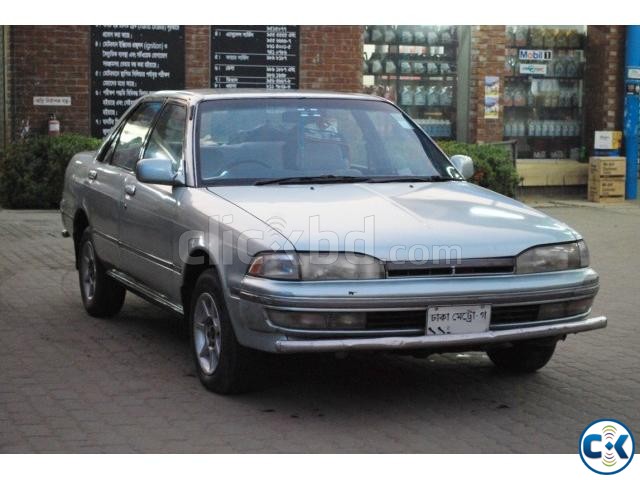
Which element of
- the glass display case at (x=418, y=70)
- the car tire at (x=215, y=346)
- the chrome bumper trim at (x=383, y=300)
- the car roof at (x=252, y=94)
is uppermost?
the glass display case at (x=418, y=70)

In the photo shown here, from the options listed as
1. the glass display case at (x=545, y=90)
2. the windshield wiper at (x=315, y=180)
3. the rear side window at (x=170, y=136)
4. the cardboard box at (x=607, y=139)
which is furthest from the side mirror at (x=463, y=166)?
the glass display case at (x=545, y=90)

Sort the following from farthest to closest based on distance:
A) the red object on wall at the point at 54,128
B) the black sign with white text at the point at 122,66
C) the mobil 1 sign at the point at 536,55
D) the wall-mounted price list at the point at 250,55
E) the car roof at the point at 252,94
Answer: the mobil 1 sign at the point at 536,55 < the wall-mounted price list at the point at 250,55 < the black sign with white text at the point at 122,66 < the red object on wall at the point at 54,128 < the car roof at the point at 252,94

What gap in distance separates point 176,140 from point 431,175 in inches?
61.8

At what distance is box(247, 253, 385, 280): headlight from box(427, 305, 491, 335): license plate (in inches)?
14.5

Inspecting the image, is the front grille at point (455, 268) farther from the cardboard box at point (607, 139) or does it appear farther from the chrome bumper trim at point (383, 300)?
the cardboard box at point (607, 139)

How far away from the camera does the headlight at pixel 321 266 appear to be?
556 cm

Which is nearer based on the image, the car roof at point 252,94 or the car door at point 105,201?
the car roof at point 252,94

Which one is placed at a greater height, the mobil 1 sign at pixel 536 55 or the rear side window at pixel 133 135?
the mobil 1 sign at pixel 536 55

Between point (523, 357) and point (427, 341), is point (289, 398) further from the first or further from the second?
point (523, 357)

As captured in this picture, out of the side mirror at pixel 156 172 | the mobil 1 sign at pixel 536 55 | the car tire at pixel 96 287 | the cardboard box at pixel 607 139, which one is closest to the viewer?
the side mirror at pixel 156 172

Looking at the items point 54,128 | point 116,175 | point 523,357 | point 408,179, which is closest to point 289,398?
point 523,357

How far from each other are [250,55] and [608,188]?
5636 mm

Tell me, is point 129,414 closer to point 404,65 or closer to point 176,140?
point 176,140

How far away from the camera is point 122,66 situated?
16.1 m
